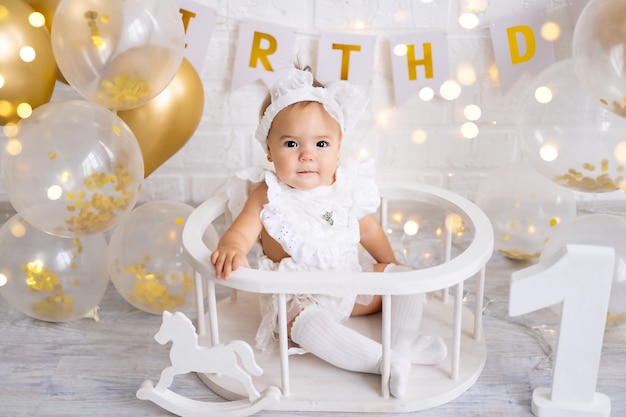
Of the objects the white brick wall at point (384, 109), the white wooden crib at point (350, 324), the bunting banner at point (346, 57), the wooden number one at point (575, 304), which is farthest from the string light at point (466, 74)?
the wooden number one at point (575, 304)

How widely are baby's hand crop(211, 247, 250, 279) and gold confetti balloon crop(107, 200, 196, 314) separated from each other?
0.93 ft

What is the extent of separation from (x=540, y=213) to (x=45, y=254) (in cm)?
110

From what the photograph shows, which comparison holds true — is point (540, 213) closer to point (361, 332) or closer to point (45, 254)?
point (361, 332)

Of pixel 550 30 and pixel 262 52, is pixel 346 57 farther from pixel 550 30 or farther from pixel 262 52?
pixel 550 30

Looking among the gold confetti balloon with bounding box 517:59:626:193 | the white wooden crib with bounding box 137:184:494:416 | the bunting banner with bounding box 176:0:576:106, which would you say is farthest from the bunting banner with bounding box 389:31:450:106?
the white wooden crib with bounding box 137:184:494:416

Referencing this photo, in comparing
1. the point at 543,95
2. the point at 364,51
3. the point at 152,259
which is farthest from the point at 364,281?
the point at 364,51

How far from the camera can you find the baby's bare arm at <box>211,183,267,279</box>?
1.22m

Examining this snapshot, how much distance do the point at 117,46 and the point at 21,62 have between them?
18 cm

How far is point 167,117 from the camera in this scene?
1.55m

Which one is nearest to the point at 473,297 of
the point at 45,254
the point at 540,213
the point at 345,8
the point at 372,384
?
the point at 540,213

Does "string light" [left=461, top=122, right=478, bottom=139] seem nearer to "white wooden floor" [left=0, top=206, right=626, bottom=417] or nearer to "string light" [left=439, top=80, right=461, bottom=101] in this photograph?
"string light" [left=439, top=80, right=461, bottom=101]

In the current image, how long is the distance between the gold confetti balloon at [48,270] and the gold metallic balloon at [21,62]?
240 millimetres

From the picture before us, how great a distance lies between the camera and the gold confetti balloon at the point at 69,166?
1.30m

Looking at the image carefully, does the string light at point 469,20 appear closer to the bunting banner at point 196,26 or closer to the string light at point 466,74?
the string light at point 466,74
